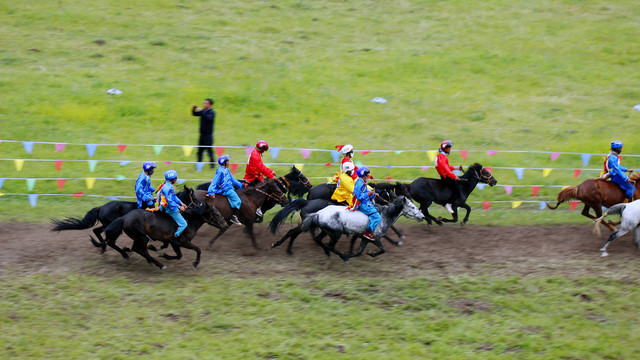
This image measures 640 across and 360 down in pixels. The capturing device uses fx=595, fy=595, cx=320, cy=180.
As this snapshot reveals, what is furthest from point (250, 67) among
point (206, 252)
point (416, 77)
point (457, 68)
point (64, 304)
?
point (64, 304)

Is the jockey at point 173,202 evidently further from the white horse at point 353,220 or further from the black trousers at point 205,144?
the black trousers at point 205,144

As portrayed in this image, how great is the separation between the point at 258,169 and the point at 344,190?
2.27 meters

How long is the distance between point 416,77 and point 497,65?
3756 millimetres

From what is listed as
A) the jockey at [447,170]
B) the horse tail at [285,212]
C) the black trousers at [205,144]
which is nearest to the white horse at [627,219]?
the jockey at [447,170]

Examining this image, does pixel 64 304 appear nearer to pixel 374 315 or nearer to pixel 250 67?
pixel 374 315

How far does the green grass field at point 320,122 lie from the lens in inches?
368

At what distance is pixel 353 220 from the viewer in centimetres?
1168

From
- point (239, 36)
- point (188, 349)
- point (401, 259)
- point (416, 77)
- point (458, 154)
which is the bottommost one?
point (188, 349)

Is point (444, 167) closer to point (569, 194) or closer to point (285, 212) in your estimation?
point (569, 194)

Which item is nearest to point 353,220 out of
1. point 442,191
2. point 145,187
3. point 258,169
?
point 258,169

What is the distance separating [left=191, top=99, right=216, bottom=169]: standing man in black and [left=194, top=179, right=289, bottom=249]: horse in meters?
4.59

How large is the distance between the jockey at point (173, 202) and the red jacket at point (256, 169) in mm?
2620

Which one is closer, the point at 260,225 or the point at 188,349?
the point at 188,349

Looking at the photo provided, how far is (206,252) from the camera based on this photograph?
1242cm
